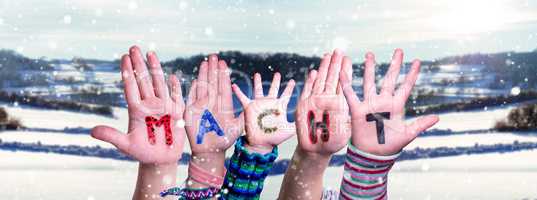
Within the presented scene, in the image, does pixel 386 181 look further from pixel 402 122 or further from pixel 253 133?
pixel 253 133

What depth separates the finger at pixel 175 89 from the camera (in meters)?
2.54

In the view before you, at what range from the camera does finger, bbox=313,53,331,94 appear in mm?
2500

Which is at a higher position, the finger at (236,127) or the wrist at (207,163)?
the finger at (236,127)

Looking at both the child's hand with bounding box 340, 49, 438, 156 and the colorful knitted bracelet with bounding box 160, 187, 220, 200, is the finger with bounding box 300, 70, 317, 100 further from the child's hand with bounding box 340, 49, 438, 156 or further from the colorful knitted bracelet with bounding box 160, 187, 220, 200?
the colorful knitted bracelet with bounding box 160, 187, 220, 200

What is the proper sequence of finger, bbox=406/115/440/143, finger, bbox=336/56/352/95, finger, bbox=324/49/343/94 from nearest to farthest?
finger, bbox=406/115/440/143, finger, bbox=336/56/352/95, finger, bbox=324/49/343/94

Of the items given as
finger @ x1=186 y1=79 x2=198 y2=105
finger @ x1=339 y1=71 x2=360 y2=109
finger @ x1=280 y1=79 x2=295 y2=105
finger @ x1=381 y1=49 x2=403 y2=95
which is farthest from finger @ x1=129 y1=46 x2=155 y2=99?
finger @ x1=381 y1=49 x2=403 y2=95

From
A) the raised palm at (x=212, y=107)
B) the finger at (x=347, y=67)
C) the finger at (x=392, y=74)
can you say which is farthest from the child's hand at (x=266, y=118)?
the finger at (x=392, y=74)

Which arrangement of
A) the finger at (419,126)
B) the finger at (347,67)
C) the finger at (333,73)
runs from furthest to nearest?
the finger at (333,73) → the finger at (347,67) → the finger at (419,126)

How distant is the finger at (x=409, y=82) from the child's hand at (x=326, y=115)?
7.0 inches

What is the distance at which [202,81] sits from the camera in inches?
103

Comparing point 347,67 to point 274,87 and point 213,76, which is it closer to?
point 274,87

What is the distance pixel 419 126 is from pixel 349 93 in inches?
9.3

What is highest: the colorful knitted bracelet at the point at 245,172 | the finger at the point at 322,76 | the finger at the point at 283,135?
the finger at the point at 322,76

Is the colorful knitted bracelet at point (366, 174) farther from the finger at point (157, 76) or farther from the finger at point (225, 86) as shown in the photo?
the finger at point (157, 76)
